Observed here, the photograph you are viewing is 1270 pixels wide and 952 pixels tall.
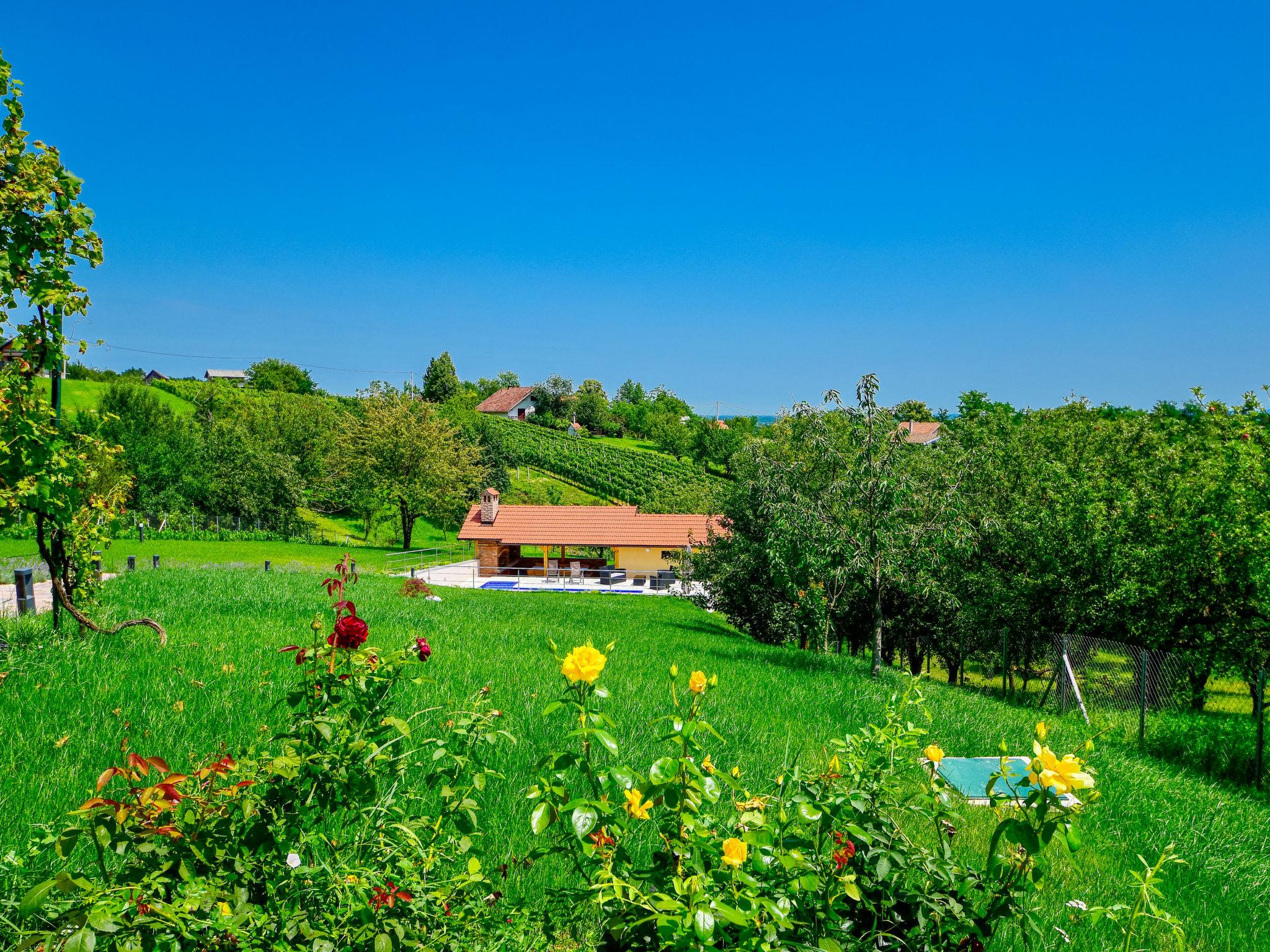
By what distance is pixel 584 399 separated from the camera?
92125 mm

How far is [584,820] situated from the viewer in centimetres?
178

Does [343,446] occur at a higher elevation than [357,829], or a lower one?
higher

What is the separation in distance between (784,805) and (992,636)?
55.0 ft

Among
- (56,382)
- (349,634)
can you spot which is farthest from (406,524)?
(349,634)

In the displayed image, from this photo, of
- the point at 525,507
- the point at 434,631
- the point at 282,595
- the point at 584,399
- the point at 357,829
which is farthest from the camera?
the point at 584,399

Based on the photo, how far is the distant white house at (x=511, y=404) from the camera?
90.7 meters

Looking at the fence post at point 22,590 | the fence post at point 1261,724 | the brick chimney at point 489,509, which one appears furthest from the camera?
the brick chimney at point 489,509

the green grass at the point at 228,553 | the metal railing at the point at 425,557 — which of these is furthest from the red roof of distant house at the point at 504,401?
the green grass at the point at 228,553

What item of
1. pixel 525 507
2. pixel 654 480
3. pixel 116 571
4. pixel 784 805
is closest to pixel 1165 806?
pixel 784 805

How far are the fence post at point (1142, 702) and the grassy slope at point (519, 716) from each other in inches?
36.1

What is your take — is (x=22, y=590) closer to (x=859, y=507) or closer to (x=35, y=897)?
(x=35, y=897)

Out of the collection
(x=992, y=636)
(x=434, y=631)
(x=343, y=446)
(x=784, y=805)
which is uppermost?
(x=343, y=446)

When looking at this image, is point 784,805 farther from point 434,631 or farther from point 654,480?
point 654,480

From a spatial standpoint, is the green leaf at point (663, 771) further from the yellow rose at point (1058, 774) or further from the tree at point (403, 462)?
the tree at point (403, 462)
